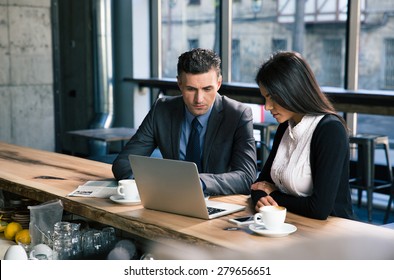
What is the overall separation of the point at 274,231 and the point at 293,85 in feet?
2.02

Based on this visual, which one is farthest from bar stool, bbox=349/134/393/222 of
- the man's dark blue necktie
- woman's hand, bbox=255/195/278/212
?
woman's hand, bbox=255/195/278/212

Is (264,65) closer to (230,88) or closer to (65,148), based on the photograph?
(230,88)

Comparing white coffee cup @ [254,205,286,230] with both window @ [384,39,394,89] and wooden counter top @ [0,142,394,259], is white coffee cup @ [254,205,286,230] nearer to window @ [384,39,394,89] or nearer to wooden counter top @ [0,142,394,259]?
wooden counter top @ [0,142,394,259]

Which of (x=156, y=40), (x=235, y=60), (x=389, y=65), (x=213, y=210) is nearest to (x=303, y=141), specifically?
(x=213, y=210)

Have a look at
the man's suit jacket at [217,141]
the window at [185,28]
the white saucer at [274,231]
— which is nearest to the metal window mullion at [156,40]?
the window at [185,28]

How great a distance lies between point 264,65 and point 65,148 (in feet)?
22.6

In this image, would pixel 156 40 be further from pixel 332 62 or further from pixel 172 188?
pixel 172 188

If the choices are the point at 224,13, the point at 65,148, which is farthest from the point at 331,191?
the point at 65,148

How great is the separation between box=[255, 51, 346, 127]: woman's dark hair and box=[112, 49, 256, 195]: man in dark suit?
16.1 inches

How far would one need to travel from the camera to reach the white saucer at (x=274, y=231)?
1838mm

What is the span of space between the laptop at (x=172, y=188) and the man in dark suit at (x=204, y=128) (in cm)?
42

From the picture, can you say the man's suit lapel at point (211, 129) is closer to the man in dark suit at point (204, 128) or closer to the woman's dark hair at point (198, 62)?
the man in dark suit at point (204, 128)

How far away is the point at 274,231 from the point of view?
1.86 metres

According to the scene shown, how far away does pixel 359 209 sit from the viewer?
582 centimetres
